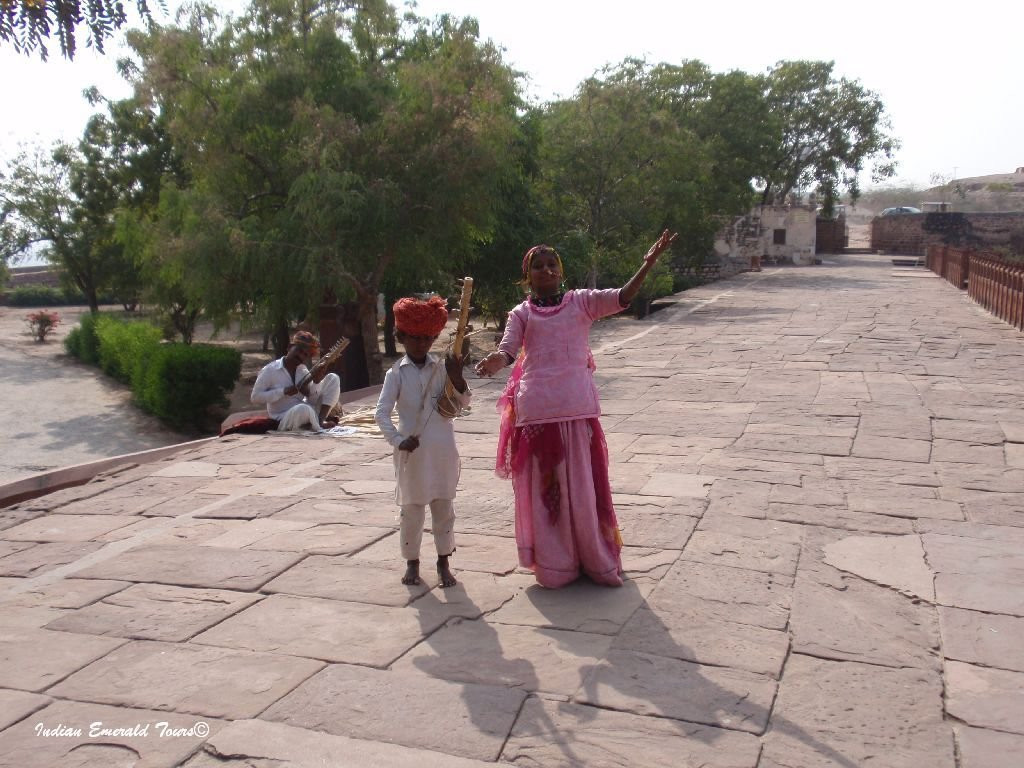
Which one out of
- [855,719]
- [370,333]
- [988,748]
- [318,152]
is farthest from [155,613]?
[370,333]

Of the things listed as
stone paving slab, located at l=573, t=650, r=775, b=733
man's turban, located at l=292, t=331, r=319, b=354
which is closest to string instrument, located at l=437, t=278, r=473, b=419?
stone paving slab, located at l=573, t=650, r=775, b=733

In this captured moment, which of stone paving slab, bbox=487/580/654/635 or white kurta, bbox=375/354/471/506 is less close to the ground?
white kurta, bbox=375/354/471/506

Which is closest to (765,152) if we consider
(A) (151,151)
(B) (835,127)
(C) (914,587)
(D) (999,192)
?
(B) (835,127)

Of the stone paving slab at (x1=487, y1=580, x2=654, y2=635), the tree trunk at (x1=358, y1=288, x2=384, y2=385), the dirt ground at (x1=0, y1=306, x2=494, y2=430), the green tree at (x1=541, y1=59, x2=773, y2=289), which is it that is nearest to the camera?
the stone paving slab at (x1=487, y1=580, x2=654, y2=635)

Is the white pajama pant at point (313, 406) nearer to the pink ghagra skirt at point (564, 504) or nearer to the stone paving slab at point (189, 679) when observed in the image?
the pink ghagra skirt at point (564, 504)

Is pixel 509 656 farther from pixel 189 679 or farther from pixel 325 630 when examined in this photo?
pixel 189 679

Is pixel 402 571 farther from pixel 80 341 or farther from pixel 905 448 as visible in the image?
pixel 80 341

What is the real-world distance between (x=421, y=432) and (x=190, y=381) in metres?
12.2

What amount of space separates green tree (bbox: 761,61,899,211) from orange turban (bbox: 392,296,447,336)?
1494 inches

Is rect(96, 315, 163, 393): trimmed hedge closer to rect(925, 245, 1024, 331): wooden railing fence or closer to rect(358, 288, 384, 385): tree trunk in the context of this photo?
rect(358, 288, 384, 385): tree trunk

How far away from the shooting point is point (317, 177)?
41.8 feet

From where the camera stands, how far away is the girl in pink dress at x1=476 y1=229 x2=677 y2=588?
4.26 metres

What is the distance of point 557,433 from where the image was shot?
14.0ft

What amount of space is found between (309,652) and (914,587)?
264 cm
